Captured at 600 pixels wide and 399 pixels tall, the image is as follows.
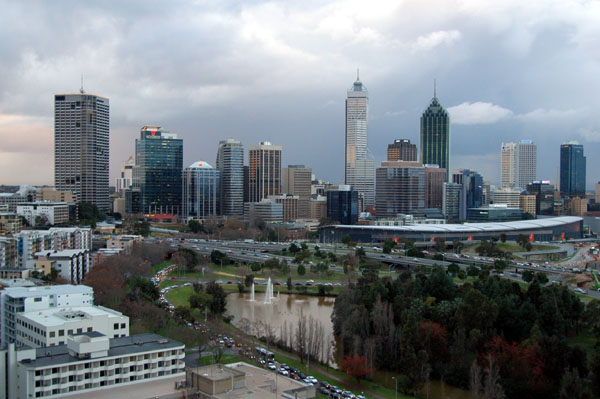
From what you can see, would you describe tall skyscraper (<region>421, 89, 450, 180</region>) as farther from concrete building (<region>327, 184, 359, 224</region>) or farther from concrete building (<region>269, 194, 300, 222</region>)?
concrete building (<region>327, 184, 359, 224</region>)

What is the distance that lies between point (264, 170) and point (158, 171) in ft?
34.6

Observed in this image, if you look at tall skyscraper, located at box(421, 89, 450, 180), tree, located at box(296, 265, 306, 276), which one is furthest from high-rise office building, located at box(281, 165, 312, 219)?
tree, located at box(296, 265, 306, 276)

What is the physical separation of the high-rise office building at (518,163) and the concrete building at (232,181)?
4933cm

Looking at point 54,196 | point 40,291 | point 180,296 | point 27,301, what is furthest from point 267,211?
point 27,301

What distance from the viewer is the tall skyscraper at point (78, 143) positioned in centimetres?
5372

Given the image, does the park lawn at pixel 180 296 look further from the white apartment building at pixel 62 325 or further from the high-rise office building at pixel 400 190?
the high-rise office building at pixel 400 190

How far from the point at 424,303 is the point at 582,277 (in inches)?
425

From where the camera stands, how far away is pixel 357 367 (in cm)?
1403

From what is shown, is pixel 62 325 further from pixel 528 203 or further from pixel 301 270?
pixel 528 203

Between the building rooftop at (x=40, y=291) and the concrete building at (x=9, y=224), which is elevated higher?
the concrete building at (x=9, y=224)

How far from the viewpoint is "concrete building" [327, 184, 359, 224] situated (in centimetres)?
5309

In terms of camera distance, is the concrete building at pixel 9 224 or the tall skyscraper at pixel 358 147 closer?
the concrete building at pixel 9 224

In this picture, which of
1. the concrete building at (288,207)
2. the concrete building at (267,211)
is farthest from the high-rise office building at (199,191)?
the concrete building at (288,207)

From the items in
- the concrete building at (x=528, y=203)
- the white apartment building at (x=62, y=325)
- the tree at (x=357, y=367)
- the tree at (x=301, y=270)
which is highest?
the concrete building at (x=528, y=203)
